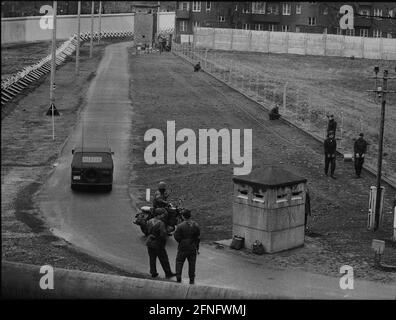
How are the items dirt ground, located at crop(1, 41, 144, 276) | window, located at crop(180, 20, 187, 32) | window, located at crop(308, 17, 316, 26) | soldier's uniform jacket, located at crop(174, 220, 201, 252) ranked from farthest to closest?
window, located at crop(180, 20, 187, 32)
window, located at crop(308, 17, 316, 26)
dirt ground, located at crop(1, 41, 144, 276)
soldier's uniform jacket, located at crop(174, 220, 201, 252)

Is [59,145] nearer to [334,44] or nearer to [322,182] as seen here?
[322,182]

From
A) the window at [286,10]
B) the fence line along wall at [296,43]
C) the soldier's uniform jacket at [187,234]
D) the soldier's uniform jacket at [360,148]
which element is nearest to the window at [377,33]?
the fence line along wall at [296,43]

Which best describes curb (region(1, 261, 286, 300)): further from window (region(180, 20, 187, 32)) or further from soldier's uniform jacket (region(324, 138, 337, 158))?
window (region(180, 20, 187, 32))

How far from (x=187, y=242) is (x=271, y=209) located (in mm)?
4475

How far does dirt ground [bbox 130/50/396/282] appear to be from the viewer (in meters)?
22.9

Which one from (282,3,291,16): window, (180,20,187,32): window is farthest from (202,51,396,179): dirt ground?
(180,20,187,32): window

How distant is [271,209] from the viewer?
2264 centimetres

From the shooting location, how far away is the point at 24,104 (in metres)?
50.7

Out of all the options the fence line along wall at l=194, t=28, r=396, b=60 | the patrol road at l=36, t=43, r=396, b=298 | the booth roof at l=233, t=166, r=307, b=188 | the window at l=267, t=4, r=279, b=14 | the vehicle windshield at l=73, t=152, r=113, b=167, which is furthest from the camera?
the window at l=267, t=4, r=279, b=14

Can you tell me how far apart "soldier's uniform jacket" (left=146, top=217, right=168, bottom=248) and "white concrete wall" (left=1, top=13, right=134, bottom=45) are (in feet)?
210

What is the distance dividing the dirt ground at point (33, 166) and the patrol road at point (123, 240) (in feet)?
1.59

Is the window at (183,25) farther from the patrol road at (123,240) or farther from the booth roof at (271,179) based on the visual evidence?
the booth roof at (271,179)

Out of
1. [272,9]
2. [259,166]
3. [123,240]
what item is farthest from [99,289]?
[272,9]
